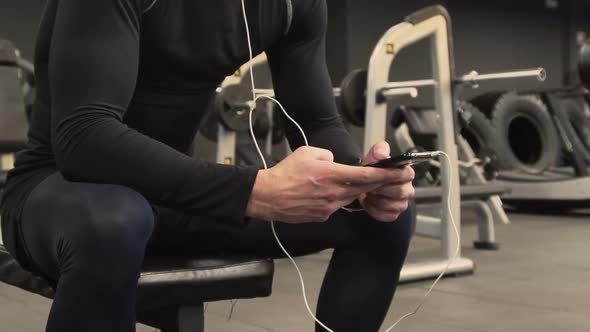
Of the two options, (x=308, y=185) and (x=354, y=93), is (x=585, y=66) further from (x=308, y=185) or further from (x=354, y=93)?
(x=308, y=185)

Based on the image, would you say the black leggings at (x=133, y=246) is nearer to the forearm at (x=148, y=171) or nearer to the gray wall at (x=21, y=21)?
the forearm at (x=148, y=171)

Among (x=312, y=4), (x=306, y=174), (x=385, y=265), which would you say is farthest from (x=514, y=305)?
(x=306, y=174)

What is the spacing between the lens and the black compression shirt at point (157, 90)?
83 cm

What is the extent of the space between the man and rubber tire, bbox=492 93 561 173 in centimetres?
391

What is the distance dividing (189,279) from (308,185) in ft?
0.67

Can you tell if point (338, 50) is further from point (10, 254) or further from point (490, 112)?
point (10, 254)

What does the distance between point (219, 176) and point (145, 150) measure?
9 centimetres

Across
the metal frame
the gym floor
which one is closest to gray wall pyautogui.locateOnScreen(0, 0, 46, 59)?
the gym floor

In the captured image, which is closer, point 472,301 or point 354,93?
point 472,301

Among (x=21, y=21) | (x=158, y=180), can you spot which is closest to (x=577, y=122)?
(x=21, y=21)

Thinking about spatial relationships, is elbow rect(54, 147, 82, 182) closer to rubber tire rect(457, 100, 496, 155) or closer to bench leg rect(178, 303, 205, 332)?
bench leg rect(178, 303, 205, 332)

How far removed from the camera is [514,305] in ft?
6.44

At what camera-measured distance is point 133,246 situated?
0.78 metres

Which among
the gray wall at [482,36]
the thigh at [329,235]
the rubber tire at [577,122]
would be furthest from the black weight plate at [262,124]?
the thigh at [329,235]
